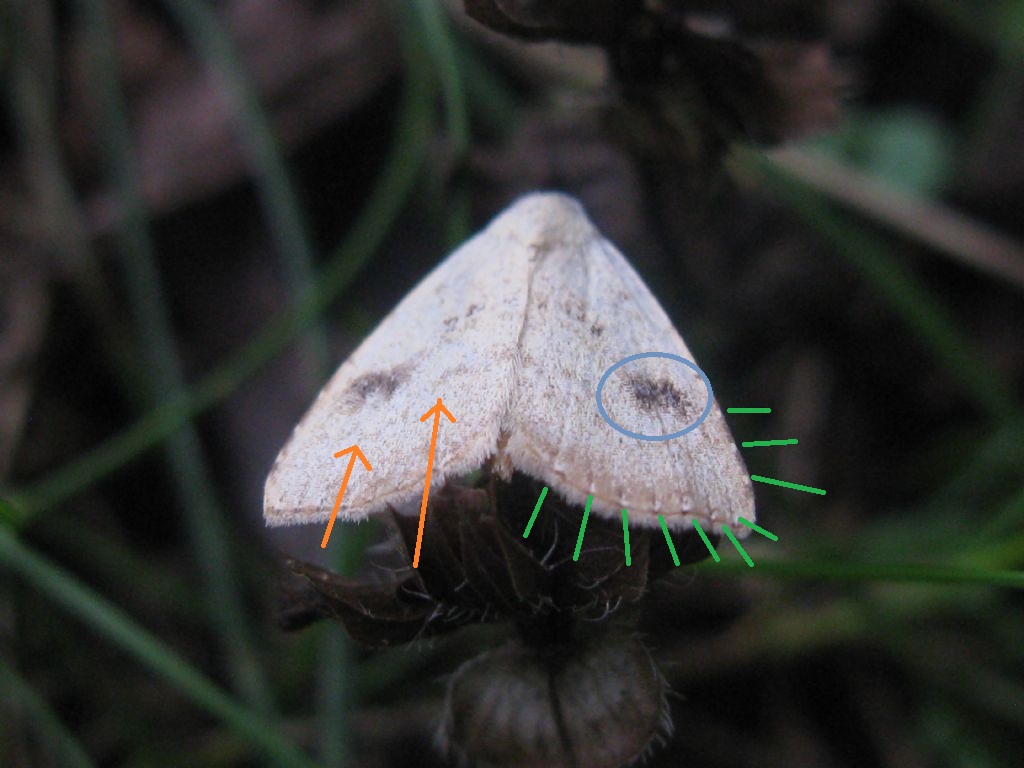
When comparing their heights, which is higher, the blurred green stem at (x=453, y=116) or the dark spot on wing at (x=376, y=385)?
the blurred green stem at (x=453, y=116)

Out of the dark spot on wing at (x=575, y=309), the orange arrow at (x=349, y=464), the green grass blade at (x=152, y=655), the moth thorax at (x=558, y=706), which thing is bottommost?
the green grass blade at (x=152, y=655)

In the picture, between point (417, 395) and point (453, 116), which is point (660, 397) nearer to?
point (417, 395)

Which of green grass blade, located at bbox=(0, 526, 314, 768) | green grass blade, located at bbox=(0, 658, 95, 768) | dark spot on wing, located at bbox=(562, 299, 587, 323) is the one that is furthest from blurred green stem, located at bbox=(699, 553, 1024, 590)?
green grass blade, located at bbox=(0, 658, 95, 768)

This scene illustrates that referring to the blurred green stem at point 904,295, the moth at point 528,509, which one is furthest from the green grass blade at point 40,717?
the blurred green stem at point 904,295

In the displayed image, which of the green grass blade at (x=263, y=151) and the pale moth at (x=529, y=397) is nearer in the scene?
the pale moth at (x=529, y=397)

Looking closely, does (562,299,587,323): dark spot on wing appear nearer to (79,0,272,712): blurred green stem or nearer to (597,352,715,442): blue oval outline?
(597,352,715,442): blue oval outline

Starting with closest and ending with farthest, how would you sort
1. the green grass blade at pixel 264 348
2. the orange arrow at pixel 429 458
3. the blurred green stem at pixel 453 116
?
the orange arrow at pixel 429 458 < the blurred green stem at pixel 453 116 < the green grass blade at pixel 264 348

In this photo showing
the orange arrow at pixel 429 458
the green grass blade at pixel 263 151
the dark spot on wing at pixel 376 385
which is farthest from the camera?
the green grass blade at pixel 263 151

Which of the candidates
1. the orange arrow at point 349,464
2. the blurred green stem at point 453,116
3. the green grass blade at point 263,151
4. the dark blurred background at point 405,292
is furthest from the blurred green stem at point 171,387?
the orange arrow at point 349,464

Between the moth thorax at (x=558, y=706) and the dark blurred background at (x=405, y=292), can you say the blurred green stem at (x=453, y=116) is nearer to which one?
the dark blurred background at (x=405, y=292)
